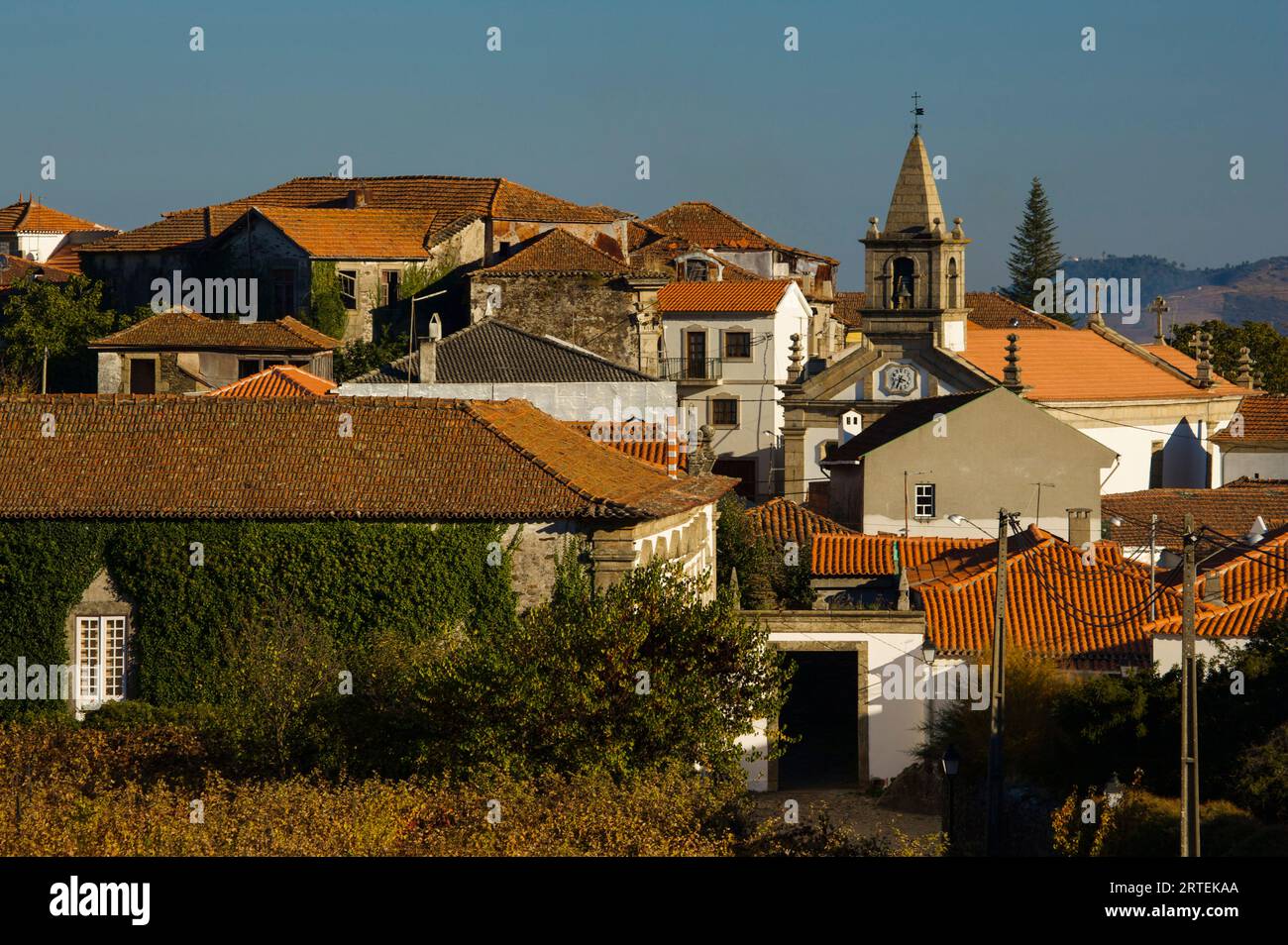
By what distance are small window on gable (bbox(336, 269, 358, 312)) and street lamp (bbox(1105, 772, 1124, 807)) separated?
43141 mm

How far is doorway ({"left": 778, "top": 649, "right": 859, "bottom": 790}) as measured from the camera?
32281 mm

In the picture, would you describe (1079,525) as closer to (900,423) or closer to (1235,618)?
(900,423)

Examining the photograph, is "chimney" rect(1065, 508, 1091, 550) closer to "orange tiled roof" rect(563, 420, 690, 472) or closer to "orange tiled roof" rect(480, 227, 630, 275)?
"orange tiled roof" rect(563, 420, 690, 472)

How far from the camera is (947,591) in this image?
34.3 metres

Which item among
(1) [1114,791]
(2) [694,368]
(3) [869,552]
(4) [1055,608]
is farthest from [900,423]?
(1) [1114,791]

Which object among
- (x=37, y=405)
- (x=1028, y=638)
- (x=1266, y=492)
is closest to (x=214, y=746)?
(x=37, y=405)

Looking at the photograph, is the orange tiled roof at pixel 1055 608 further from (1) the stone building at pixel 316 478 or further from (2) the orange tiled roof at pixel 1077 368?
(2) the orange tiled roof at pixel 1077 368

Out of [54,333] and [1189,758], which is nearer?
[1189,758]

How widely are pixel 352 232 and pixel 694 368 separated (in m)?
14.6

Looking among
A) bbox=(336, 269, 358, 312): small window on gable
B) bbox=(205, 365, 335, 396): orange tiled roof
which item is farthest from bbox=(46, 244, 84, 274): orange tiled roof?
bbox=(205, 365, 335, 396): orange tiled roof

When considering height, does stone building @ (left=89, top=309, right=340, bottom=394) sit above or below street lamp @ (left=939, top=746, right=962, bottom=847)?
above

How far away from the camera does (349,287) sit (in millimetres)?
61438
